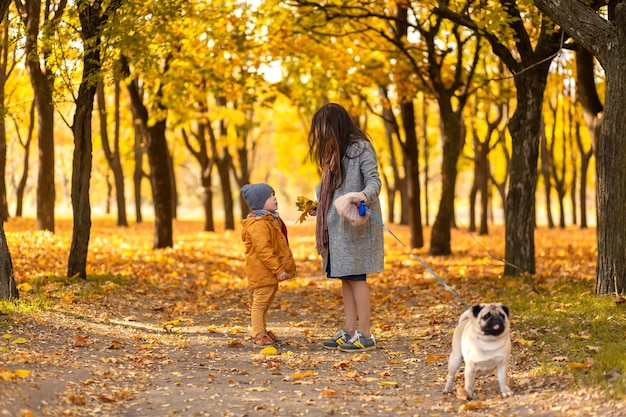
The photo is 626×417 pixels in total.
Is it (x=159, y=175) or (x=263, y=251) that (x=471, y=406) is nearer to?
(x=263, y=251)

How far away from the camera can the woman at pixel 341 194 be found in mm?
7352

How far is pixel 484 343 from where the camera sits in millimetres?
5402

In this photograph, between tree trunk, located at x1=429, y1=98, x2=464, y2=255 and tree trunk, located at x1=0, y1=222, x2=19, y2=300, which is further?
tree trunk, located at x1=429, y1=98, x2=464, y2=255

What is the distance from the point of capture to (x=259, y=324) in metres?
7.93

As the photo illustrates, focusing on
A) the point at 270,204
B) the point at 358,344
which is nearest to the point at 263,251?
the point at 270,204

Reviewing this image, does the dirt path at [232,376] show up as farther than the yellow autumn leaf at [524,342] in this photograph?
No

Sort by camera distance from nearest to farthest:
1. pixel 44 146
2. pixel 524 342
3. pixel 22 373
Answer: pixel 22 373, pixel 524 342, pixel 44 146

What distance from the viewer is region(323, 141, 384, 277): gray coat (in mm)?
7344

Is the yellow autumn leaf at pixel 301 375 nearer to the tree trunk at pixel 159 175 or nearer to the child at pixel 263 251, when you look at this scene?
the child at pixel 263 251

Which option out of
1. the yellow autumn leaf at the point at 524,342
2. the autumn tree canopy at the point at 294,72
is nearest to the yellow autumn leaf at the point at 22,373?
the yellow autumn leaf at the point at 524,342

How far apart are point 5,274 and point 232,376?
354cm

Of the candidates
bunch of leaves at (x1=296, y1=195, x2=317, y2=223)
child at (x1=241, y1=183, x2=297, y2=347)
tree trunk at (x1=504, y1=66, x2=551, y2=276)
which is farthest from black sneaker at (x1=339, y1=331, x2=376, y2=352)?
tree trunk at (x1=504, y1=66, x2=551, y2=276)

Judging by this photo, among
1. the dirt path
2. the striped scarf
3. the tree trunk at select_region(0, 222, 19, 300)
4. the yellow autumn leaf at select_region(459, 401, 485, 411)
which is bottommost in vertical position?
the yellow autumn leaf at select_region(459, 401, 485, 411)

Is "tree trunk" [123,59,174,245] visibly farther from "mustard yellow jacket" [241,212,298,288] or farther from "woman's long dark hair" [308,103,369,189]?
"woman's long dark hair" [308,103,369,189]
